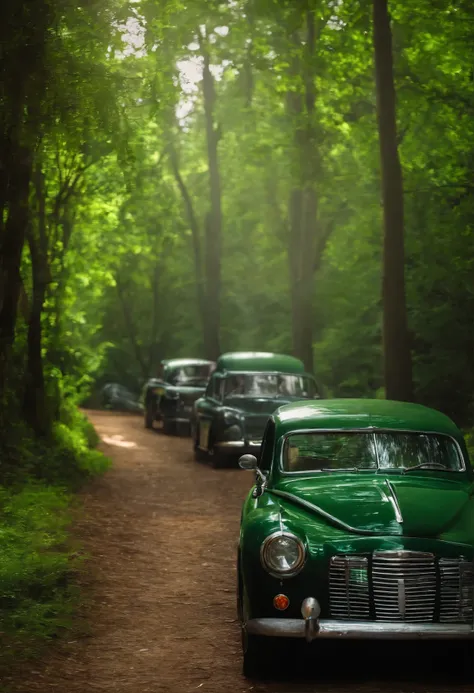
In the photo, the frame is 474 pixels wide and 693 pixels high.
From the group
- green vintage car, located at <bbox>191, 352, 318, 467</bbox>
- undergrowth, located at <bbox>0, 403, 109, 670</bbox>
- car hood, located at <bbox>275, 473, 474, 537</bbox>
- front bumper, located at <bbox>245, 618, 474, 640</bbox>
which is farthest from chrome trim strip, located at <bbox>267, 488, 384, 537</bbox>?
green vintage car, located at <bbox>191, 352, 318, 467</bbox>

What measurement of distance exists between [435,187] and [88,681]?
15892mm

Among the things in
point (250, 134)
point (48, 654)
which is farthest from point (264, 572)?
point (250, 134)

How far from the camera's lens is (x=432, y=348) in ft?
76.9

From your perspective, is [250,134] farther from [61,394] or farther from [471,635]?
[471,635]

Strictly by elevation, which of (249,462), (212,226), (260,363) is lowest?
(249,462)

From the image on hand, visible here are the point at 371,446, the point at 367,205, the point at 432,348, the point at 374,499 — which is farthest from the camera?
the point at 367,205

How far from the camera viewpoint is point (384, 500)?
24.8 ft

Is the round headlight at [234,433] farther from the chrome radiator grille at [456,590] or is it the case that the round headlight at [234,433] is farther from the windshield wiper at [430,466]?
the chrome radiator grille at [456,590]

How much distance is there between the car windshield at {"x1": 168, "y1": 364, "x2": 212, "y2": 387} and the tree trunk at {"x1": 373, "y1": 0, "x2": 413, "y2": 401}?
12.0 m

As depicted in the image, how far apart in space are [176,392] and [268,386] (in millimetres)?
8807

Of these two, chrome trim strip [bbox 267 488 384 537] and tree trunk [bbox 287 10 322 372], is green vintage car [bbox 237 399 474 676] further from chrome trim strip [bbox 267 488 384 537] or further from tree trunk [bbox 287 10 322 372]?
tree trunk [bbox 287 10 322 372]

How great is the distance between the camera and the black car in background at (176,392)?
98.6ft

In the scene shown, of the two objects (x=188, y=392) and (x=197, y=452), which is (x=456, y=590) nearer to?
(x=197, y=452)

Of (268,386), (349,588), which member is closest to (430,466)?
(349,588)
